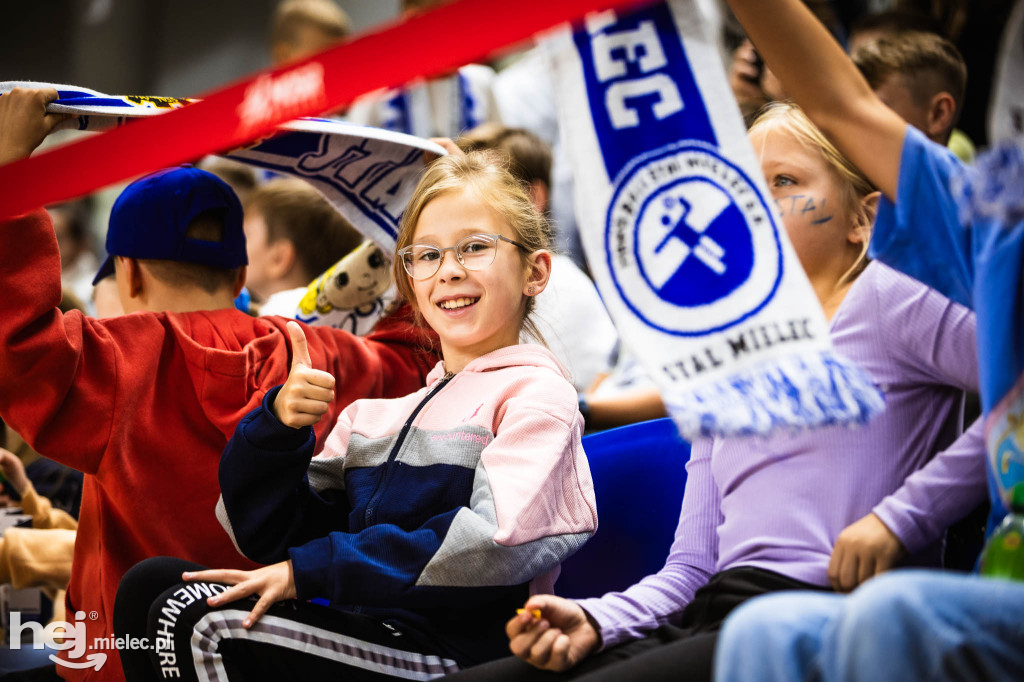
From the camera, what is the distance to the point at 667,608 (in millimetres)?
1423

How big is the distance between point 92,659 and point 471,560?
30.9 inches

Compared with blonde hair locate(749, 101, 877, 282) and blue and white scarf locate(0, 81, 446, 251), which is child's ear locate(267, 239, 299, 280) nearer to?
blue and white scarf locate(0, 81, 446, 251)

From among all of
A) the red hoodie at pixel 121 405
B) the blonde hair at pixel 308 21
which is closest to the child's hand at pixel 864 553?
the red hoodie at pixel 121 405

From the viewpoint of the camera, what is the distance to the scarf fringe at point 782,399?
1049mm

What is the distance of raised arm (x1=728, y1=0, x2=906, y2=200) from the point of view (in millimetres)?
1154

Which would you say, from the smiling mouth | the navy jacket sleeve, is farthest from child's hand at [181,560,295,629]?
the smiling mouth

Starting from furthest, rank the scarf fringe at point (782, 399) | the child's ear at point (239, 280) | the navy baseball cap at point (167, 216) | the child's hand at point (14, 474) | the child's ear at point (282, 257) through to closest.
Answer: the child's ear at point (282, 257), the child's hand at point (14, 474), the child's ear at point (239, 280), the navy baseball cap at point (167, 216), the scarf fringe at point (782, 399)

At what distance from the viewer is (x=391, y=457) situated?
5.23 feet

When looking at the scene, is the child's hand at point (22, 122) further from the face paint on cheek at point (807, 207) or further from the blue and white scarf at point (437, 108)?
the blue and white scarf at point (437, 108)

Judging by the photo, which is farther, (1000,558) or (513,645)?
(513,645)

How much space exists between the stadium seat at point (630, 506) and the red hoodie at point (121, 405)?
54 centimetres

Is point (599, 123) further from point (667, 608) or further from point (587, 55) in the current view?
point (667, 608)

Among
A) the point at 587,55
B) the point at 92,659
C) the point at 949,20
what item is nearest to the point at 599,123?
the point at 587,55

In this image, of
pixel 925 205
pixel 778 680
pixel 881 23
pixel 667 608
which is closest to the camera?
pixel 778 680
